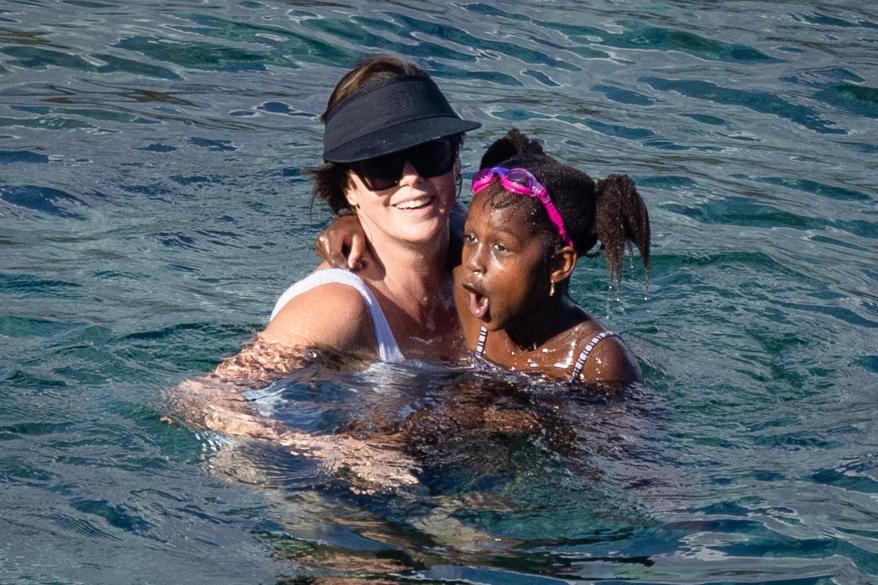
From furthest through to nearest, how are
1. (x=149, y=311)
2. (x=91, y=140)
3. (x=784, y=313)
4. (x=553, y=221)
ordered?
(x=91, y=140) < (x=784, y=313) < (x=149, y=311) < (x=553, y=221)

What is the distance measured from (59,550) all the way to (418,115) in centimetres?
214

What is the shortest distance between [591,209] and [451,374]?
881 mm

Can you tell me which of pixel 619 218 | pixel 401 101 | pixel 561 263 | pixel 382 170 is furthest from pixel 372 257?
pixel 619 218

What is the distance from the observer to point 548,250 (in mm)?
5688

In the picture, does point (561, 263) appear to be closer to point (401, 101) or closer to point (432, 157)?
point (432, 157)

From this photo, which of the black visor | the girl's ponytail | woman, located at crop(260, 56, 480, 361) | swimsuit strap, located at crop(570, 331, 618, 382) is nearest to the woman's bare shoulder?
woman, located at crop(260, 56, 480, 361)

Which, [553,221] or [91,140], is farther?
[91,140]

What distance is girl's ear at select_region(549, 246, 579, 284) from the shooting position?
571cm

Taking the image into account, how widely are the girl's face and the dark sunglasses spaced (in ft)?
0.74

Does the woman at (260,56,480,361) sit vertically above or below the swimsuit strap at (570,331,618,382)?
above

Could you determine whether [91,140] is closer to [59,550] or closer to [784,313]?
[784,313]

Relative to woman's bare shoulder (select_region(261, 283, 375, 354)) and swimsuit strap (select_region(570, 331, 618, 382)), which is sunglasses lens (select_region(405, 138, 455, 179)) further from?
swimsuit strap (select_region(570, 331, 618, 382))

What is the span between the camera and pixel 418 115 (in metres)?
5.69

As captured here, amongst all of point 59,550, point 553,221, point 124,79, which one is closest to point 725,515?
point 553,221
